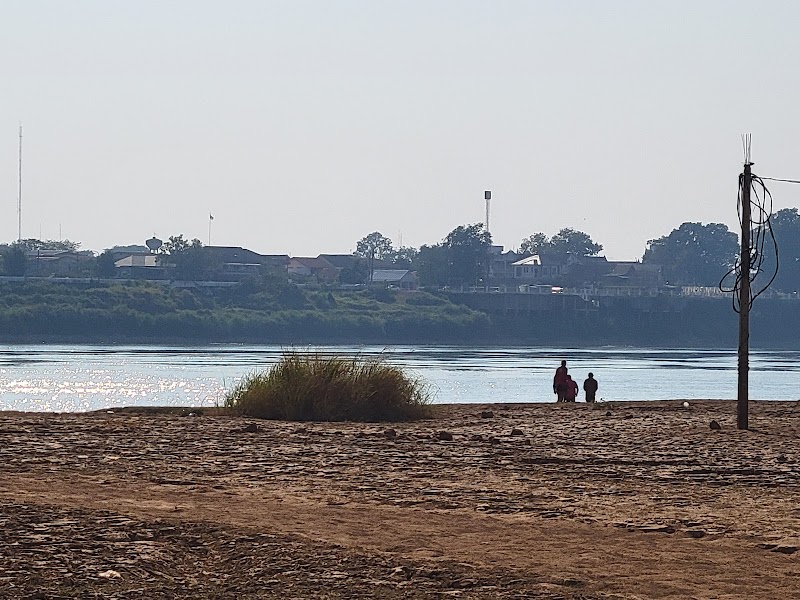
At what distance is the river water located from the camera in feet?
167

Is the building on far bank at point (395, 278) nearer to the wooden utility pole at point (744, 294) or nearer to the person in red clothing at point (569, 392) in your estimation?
the person in red clothing at point (569, 392)

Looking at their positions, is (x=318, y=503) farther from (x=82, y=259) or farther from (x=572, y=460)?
(x=82, y=259)

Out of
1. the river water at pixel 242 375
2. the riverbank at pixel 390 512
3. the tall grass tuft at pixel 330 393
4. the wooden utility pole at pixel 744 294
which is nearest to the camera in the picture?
the riverbank at pixel 390 512

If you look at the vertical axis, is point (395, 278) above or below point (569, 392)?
above

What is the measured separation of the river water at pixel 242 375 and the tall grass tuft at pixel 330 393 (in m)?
11.4

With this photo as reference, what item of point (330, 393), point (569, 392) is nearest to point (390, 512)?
point (330, 393)

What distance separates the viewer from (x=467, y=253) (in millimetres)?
171125

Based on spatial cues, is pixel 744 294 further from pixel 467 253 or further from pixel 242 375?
pixel 467 253

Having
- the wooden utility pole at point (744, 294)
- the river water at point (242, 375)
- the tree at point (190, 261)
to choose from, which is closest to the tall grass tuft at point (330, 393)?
the wooden utility pole at point (744, 294)

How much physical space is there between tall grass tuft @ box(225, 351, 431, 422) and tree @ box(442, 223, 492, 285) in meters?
148

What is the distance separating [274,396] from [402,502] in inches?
373

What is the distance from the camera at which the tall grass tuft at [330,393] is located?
67.9 feet

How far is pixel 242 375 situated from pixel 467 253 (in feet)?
355

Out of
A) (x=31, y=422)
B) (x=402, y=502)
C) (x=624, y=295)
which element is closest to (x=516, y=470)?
(x=402, y=502)
